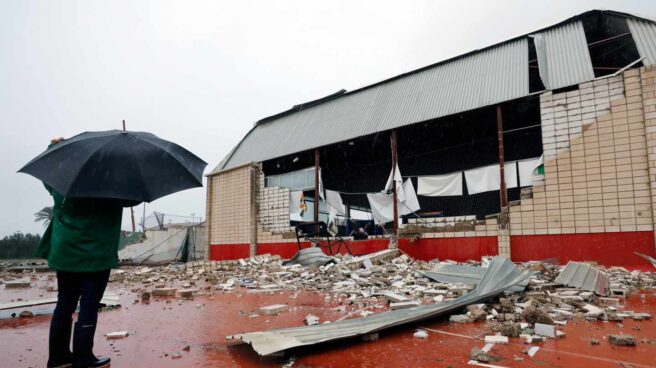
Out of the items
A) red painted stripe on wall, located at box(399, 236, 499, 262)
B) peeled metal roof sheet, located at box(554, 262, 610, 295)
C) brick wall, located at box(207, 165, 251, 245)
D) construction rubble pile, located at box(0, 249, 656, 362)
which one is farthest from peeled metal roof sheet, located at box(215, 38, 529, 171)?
peeled metal roof sheet, located at box(554, 262, 610, 295)

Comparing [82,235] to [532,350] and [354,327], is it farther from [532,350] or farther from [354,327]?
[532,350]

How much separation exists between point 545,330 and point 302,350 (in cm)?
203

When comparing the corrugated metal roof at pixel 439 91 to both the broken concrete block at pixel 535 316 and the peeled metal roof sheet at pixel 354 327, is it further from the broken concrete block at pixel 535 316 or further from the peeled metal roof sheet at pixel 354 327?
the broken concrete block at pixel 535 316

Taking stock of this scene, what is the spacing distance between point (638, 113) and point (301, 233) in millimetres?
8938

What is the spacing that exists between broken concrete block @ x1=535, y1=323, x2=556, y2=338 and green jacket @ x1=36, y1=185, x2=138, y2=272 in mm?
3412

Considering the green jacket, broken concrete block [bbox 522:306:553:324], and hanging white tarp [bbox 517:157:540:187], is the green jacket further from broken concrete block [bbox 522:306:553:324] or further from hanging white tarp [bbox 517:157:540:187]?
hanging white tarp [bbox 517:157:540:187]

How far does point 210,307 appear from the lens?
5.38m

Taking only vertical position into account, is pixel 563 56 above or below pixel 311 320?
above

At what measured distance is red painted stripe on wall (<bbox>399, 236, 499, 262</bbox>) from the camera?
9.05 m

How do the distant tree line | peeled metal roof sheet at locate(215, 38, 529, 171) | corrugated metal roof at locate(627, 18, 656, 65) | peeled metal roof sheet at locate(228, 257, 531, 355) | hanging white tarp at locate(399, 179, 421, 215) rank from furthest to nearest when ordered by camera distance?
1. the distant tree line
2. hanging white tarp at locate(399, 179, 421, 215)
3. peeled metal roof sheet at locate(215, 38, 529, 171)
4. corrugated metal roof at locate(627, 18, 656, 65)
5. peeled metal roof sheet at locate(228, 257, 531, 355)

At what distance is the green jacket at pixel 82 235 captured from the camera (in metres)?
2.62

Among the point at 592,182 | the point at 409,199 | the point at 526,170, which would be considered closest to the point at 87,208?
the point at 592,182

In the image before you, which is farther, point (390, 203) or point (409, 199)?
point (390, 203)

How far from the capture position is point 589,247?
7695mm
